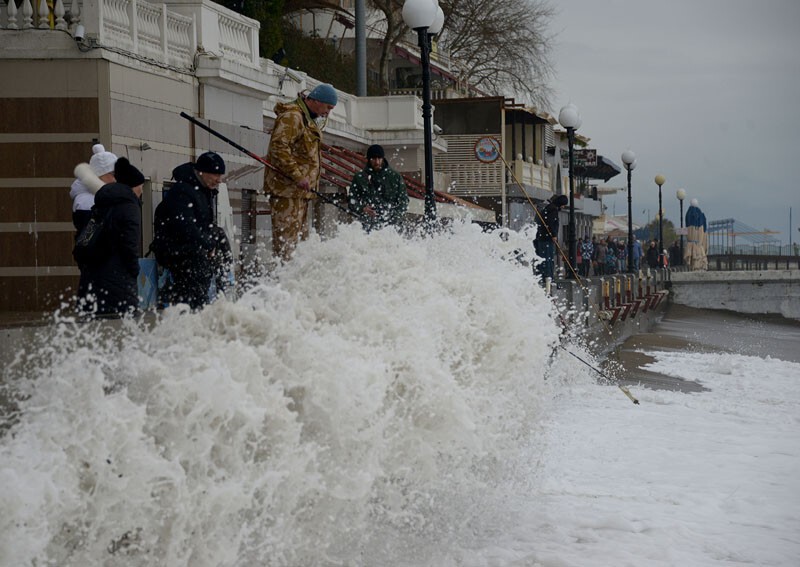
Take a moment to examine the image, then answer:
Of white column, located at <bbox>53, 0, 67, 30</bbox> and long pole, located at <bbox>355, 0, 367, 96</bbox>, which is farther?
long pole, located at <bbox>355, 0, 367, 96</bbox>

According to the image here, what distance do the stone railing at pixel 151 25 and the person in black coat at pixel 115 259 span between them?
21.6ft

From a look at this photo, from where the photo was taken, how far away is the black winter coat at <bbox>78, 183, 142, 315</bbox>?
767 centimetres

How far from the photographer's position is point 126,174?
8031 mm

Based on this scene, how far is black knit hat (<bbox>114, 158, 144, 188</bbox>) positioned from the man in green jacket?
155 inches

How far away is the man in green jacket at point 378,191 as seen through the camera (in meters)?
11.8

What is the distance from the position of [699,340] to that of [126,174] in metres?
23.1

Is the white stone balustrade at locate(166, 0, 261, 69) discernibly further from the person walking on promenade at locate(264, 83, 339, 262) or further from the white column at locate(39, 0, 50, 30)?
the person walking on promenade at locate(264, 83, 339, 262)

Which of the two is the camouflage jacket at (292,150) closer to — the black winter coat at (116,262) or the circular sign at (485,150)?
the black winter coat at (116,262)

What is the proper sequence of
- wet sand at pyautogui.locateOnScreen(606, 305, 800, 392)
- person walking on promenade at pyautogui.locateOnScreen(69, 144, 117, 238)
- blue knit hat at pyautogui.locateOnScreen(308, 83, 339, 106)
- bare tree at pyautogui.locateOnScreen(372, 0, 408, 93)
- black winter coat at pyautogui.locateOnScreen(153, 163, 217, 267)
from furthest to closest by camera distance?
bare tree at pyautogui.locateOnScreen(372, 0, 408, 93) → wet sand at pyautogui.locateOnScreen(606, 305, 800, 392) → blue knit hat at pyautogui.locateOnScreen(308, 83, 339, 106) → person walking on promenade at pyautogui.locateOnScreen(69, 144, 117, 238) → black winter coat at pyautogui.locateOnScreen(153, 163, 217, 267)

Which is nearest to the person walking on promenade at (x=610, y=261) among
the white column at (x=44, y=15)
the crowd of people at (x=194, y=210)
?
the white column at (x=44, y=15)

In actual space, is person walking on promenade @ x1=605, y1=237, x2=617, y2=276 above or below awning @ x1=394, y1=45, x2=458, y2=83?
below

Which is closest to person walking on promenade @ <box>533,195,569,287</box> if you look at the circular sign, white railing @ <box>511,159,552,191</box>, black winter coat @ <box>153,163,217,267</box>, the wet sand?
the wet sand

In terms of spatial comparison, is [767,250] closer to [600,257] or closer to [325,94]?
[600,257]

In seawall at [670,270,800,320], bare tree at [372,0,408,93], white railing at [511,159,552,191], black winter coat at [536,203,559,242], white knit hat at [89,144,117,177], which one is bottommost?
seawall at [670,270,800,320]
